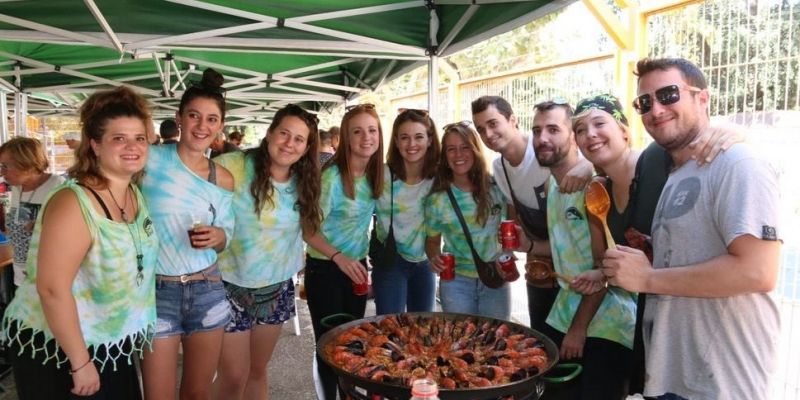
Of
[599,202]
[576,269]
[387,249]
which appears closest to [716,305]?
[599,202]

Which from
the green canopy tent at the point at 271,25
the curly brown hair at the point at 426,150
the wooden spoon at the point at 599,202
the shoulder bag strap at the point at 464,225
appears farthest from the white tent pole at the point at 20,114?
the wooden spoon at the point at 599,202

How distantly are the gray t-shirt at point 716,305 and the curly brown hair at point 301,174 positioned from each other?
1.92 m

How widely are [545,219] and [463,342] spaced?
104 cm

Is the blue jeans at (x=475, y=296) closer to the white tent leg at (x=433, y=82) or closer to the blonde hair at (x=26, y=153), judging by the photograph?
the white tent leg at (x=433, y=82)

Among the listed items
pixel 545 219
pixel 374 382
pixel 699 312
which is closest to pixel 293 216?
pixel 374 382

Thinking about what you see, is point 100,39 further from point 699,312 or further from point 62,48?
point 699,312

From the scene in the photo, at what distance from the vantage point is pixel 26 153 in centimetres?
416

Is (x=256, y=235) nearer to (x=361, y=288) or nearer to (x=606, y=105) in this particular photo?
(x=361, y=288)

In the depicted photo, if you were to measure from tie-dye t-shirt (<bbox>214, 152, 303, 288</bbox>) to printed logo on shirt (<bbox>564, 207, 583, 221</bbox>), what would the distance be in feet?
5.04

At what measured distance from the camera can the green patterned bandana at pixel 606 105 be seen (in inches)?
103

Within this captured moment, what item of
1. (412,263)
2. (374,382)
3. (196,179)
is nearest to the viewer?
(374,382)

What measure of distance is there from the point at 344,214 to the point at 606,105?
173cm

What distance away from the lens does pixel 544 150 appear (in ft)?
9.91

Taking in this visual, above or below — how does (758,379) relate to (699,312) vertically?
below
